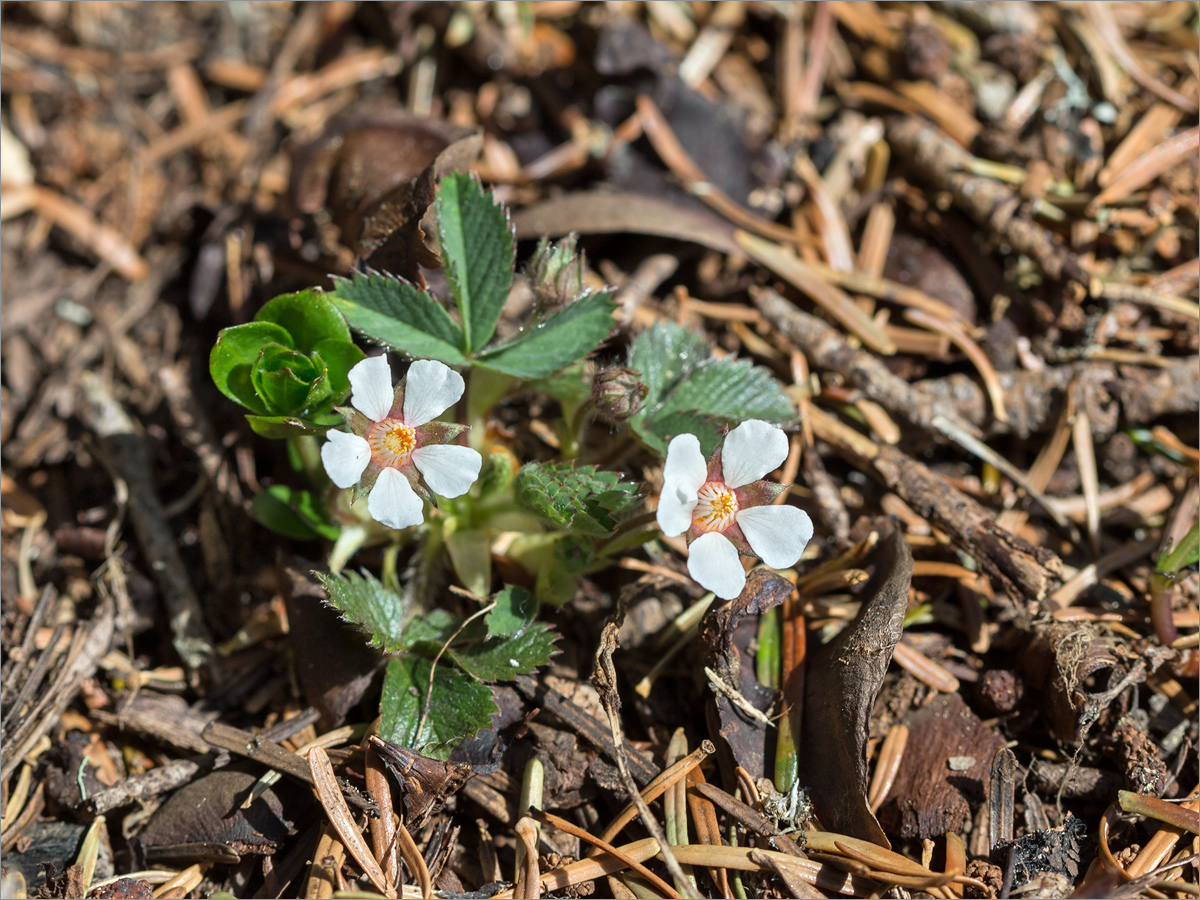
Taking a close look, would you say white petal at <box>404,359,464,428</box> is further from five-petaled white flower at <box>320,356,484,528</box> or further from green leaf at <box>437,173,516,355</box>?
green leaf at <box>437,173,516,355</box>

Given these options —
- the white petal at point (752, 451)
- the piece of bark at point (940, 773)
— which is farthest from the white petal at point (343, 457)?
the piece of bark at point (940, 773)

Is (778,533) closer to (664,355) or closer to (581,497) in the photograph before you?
(581,497)

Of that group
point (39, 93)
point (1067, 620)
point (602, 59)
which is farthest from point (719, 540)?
point (39, 93)

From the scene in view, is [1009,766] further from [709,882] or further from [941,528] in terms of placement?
[709,882]

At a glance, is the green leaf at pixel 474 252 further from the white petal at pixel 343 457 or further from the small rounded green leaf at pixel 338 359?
the white petal at pixel 343 457

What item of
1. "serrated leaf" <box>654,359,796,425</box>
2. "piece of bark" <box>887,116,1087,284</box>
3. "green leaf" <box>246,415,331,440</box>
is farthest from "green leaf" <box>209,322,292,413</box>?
"piece of bark" <box>887,116,1087,284</box>

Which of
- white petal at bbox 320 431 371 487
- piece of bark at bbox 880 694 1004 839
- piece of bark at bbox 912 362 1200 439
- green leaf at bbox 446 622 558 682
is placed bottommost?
piece of bark at bbox 880 694 1004 839
